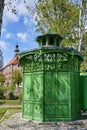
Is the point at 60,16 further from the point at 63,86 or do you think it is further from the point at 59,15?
the point at 63,86

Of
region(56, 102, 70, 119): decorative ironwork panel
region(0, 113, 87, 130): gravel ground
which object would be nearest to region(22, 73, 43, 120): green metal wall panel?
region(0, 113, 87, 130): gravel ground

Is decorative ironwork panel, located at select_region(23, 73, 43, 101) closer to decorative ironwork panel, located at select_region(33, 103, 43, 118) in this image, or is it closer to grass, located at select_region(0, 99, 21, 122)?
decorative ironwork panel, located at select_region(33, 103, 43, 118)

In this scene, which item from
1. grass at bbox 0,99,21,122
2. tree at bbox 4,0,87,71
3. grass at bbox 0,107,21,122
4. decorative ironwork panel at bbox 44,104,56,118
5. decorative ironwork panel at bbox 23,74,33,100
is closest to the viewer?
decorative ironwork panel at bbox 44,104,56,118

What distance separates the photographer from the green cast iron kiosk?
41.5ft

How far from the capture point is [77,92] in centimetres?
→ 1352

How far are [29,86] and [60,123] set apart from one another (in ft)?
8.56

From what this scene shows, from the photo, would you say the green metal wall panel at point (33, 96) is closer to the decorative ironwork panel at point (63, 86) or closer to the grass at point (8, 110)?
the decorative ironwork panel at point (63, 86)

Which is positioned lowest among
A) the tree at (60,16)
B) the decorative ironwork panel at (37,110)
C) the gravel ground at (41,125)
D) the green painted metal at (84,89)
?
the gravel ground at (41,125)

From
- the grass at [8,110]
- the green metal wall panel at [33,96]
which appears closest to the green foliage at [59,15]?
the grass at [8,110]

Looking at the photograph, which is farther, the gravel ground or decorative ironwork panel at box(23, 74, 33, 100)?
decorative ironwork panel at box(23, 74, 33, 100)

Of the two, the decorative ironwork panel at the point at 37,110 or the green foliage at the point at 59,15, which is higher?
the green foliage at the point at 59,15

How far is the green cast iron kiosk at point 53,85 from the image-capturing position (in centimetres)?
1266

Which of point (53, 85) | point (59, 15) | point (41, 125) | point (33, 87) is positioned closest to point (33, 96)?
point (33, 87)

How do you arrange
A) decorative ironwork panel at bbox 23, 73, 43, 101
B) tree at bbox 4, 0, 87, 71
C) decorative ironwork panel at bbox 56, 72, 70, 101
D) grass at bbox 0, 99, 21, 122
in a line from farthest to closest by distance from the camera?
tree at bbox 4, 0, 87, 71, grass at bbox 0, 99, 21, 122, decorative ironwork panel at bbox 23, 73, 43, 101, decorative ironwork panel at bbox 56, 72, 70, 101
